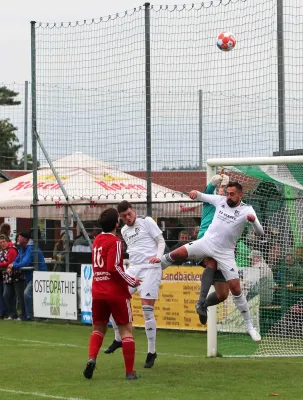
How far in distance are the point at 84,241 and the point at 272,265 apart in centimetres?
694

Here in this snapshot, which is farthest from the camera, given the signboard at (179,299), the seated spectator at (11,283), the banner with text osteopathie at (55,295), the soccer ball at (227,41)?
the seated spectator at (11,283)

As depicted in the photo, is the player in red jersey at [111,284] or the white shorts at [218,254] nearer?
the player in red jersey at [111,284]

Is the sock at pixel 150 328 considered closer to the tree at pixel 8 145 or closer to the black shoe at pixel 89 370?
the black shoe at pixel 89 370

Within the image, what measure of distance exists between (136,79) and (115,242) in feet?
28.5

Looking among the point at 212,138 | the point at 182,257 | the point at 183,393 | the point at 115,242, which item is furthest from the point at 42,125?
the point at 183,393

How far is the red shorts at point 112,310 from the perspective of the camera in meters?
12.1

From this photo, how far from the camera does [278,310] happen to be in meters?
15.8

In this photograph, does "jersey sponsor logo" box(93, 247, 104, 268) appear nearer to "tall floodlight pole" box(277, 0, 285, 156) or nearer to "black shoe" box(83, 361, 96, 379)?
"black shoe" box(83, 361, 96, 379)

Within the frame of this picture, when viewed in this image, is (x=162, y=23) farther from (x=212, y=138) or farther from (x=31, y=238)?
(x=31, y=238)

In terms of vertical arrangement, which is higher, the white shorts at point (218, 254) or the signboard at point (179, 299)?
the white shorts at point (218, 254)

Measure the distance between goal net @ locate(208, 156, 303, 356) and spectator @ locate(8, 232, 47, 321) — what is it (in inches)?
302

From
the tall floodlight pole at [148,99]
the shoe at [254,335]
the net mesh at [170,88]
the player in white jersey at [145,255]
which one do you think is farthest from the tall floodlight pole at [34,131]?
the shoe at [254,335]

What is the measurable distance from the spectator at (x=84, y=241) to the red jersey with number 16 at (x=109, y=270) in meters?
9.62

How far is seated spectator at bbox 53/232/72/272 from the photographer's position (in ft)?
73.2
